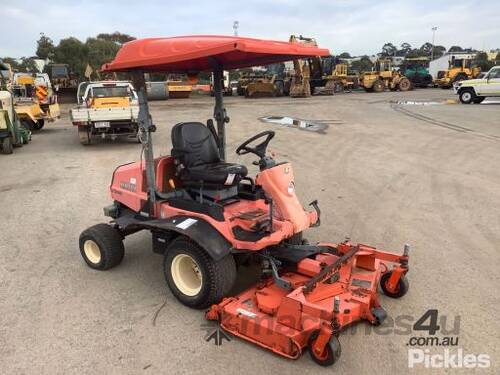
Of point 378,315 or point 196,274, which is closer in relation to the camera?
point 378,315

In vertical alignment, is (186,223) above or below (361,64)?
below

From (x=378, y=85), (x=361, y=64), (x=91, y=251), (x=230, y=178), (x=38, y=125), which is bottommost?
(x=91, y=251)

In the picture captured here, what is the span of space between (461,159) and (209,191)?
6.84 meters

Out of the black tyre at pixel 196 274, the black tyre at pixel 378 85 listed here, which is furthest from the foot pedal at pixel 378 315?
the black tyre at pixel 378 85

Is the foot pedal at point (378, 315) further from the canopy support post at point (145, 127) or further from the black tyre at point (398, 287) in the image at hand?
the canopy support post at point (145, 127)

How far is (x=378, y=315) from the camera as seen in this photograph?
3.40 m

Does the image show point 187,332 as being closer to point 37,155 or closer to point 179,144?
point 179,144

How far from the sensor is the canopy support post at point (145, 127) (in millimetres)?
3955

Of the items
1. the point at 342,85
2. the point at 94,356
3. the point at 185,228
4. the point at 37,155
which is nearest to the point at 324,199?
the point at 185,228

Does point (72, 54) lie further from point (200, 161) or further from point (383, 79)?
point (200, 161)

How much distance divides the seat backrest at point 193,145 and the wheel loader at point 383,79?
27673mm

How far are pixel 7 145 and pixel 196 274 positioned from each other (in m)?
9.01

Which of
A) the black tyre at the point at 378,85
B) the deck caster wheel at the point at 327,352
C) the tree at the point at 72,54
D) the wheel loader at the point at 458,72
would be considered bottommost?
the deck caster wheel at the point at 327,352

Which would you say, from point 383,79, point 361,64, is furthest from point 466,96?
point 361,64
